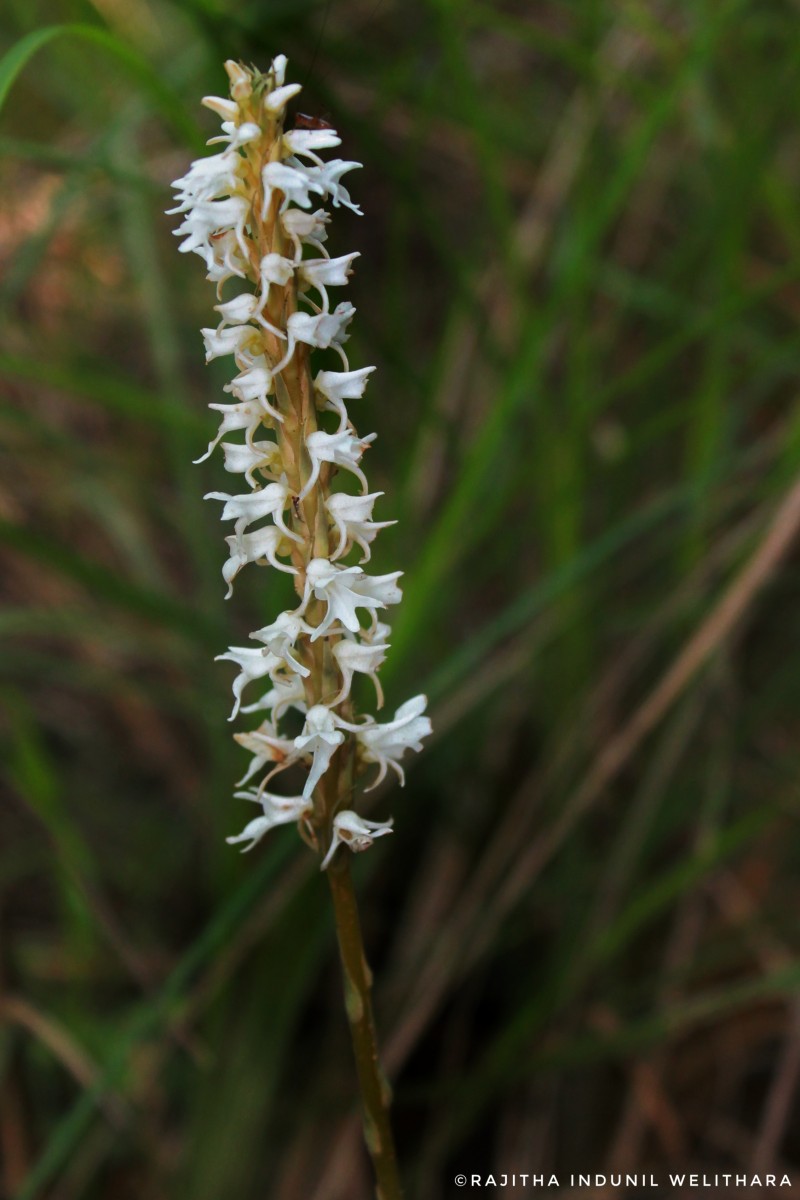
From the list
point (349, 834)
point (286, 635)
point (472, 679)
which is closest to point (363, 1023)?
point (349, 834)

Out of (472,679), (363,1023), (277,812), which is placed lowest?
(363,1023)

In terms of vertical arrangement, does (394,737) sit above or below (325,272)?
below

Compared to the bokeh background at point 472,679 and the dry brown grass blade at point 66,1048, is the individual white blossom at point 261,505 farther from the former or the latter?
the dry brown grass blade at point 66,1048

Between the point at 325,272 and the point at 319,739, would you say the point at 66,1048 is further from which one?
the point at 325,272

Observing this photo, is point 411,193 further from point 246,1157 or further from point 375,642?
point 246,1157

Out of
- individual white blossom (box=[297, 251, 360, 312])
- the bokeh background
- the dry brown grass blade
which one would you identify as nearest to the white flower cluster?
individual white blossom (box=[297, 251, 360, 312])

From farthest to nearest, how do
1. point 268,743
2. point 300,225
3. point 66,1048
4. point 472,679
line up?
point 472,679 → point 66,1048 → point 268,743 → point 300,225
